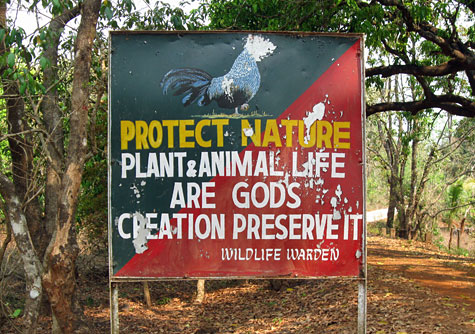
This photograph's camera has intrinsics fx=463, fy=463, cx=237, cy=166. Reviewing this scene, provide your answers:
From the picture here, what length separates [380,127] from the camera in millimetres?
20156

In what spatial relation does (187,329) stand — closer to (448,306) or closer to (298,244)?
(448,306)

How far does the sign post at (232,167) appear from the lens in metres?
4.11

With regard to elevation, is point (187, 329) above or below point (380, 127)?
below

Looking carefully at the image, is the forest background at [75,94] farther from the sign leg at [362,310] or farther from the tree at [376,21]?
the sign leg at [362,310]

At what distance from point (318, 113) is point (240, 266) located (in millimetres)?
1537

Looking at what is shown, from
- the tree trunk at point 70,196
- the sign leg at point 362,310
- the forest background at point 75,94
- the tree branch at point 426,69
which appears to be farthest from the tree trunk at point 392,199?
the tree trunk at point 70,196

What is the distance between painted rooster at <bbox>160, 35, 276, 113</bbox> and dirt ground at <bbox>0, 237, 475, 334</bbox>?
3695 millimetres

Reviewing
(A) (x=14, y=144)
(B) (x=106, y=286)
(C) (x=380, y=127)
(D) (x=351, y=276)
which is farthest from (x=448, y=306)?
(C) (x=380, y=127)

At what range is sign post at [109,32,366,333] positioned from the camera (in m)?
4.11

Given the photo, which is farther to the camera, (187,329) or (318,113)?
(187,329)

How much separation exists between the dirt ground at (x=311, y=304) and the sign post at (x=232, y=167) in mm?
2944

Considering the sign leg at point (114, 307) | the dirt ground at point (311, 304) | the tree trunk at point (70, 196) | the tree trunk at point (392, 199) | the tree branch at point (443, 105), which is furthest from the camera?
the tree trunk at point (392, 199)

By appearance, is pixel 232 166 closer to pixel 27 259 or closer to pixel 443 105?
pixel 27 259

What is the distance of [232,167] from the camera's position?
13.6ft
